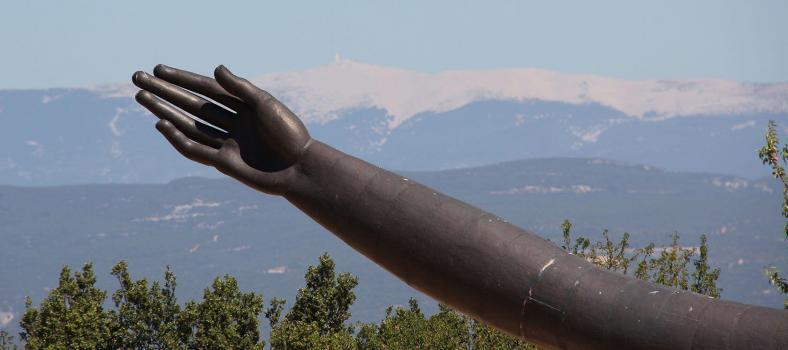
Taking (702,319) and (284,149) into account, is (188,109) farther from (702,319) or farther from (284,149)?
(702,319)

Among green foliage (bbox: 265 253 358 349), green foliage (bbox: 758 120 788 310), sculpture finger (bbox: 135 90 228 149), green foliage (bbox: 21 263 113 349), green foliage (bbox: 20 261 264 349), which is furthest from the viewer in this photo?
green foliage (bbox: 265 253 358 349)

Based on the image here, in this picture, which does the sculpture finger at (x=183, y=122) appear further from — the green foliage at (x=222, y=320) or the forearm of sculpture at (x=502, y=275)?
the green foliage at (x=222, y=320)

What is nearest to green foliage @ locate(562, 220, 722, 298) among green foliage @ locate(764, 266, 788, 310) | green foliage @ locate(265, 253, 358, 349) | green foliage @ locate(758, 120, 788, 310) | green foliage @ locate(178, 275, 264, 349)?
green foliage @ locate(764, 266, 788, 310)

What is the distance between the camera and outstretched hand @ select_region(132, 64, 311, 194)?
1302cm

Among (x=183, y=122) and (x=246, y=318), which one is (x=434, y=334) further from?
(x=183, y=122)

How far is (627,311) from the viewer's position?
11.3 meters

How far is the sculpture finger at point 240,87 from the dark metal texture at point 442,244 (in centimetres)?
1

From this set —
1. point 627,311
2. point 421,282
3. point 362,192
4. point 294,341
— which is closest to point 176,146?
point 362,192

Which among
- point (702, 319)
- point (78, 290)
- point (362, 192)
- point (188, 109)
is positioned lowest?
point (702, 319)

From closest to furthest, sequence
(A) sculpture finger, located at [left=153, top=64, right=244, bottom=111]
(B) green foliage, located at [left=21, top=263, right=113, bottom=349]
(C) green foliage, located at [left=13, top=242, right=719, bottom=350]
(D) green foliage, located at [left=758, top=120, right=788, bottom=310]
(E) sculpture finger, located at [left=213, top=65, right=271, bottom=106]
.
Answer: (E) sculpture finger, located at [left=213, top=65, right=271, bottom=106]
(A) sculpture finger, located at [left=153, top=64, right=244, bottom=111]
(D) green foliage, located at [left=758, top=120, right=788, bottom=310]
(B) green foliage, located at [left=21, top=263, right=113, bottom=349]
(C) green foliage, located at [left=13, top=242, right=719, bottom=350]

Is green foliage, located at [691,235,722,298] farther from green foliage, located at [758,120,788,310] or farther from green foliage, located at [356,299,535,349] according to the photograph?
green foliage, located at [758,120,788,310]

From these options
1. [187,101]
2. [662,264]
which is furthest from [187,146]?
[662,264]

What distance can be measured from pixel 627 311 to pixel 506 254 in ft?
4.21

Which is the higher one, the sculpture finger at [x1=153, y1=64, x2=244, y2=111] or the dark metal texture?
the sculpture finger at [x1=153, y1=64, x2=244, y2=111]
